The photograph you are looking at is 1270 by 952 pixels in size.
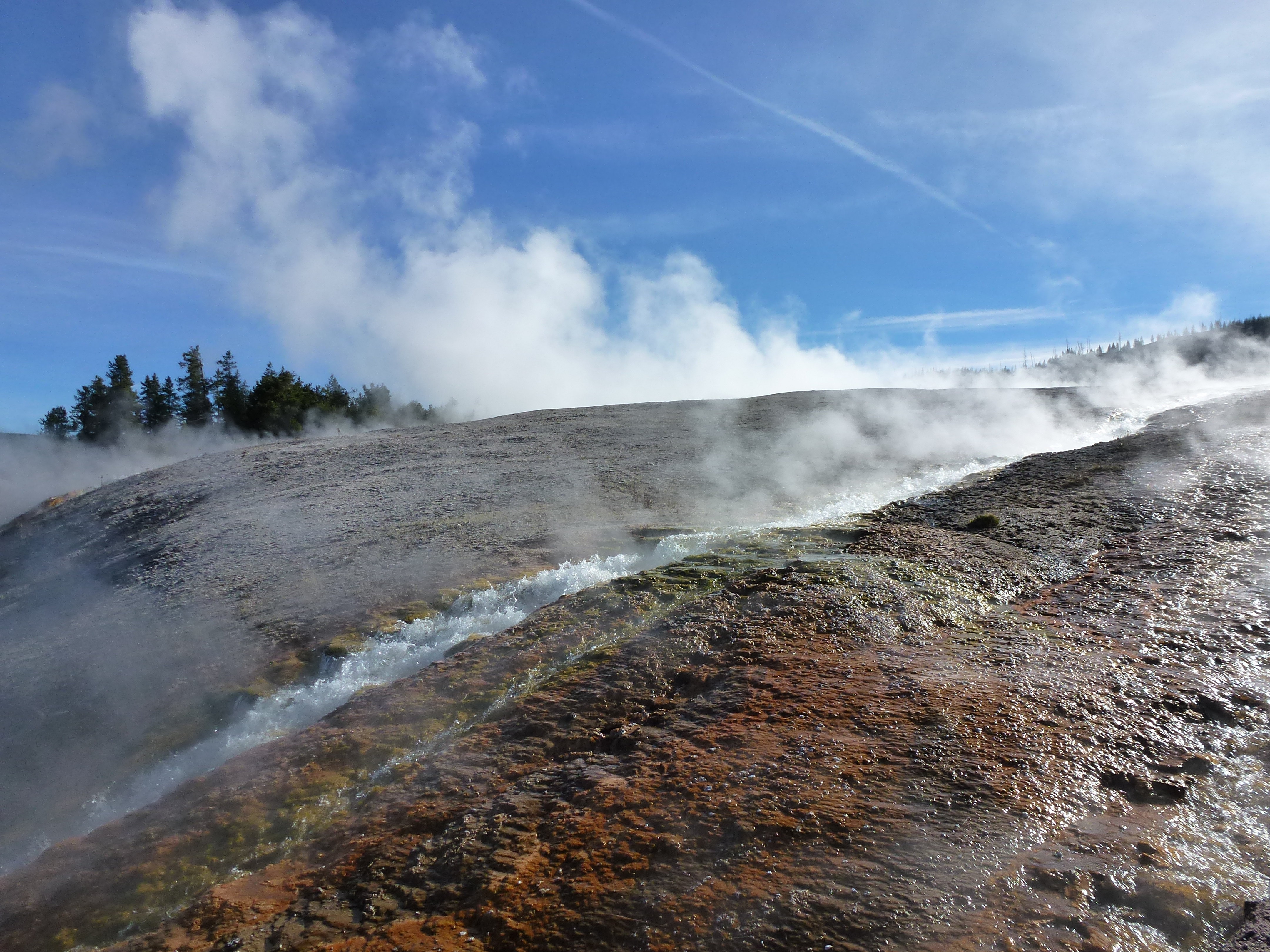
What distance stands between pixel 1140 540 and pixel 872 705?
5.79 meters

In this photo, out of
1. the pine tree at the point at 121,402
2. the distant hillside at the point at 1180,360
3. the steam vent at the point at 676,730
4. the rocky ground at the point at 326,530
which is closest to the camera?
the steam vent at the point at 676,730

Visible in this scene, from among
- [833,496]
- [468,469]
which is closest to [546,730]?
[833,496]

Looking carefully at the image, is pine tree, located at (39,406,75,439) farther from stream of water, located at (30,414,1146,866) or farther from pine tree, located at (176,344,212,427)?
stream of water, located at (30,414,1146,866)

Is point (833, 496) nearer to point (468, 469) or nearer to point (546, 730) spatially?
point (468, 469)

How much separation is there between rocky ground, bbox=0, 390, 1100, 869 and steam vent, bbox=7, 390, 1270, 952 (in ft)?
0.28

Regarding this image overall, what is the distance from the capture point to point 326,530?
1254cm

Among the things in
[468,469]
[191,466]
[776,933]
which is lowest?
[776,933]

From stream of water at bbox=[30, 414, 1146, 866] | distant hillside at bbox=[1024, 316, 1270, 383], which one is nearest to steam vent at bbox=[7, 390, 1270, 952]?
stream of water at bbox=[30, 414, 1146, 866]

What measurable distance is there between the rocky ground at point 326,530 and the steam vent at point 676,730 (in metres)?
0.09

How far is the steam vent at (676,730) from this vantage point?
3.11 m

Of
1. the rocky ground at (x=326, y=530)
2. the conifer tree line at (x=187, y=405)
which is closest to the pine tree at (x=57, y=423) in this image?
the conifer tree line at (x=187, y=405)

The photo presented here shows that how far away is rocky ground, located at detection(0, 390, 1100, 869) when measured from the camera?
7422 mm

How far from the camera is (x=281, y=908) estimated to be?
3.54m

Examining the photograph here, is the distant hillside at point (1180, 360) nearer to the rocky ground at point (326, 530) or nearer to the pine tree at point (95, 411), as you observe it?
the rocky ground at point (326, 530)
